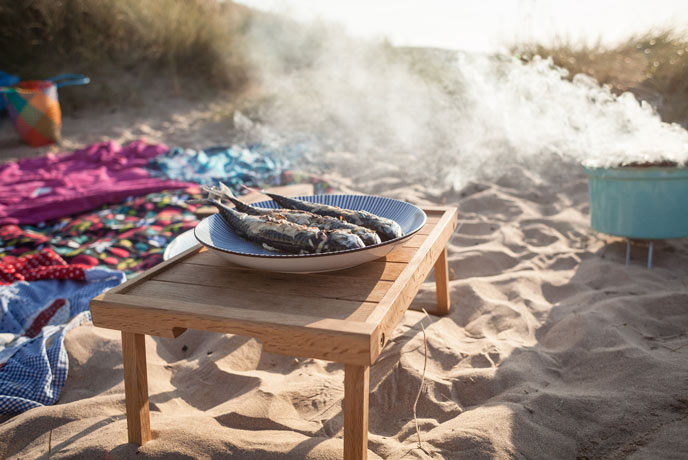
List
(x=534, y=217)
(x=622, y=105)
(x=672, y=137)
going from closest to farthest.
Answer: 1. (x=672, y=137)
2. (x=534, y=217)
3. (x=622, y=105)

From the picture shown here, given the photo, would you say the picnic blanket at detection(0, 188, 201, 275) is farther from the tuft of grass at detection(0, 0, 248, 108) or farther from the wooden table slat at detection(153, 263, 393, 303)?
the tuft of grass at detection(0, 0, 248, 108)

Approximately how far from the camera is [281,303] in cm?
143

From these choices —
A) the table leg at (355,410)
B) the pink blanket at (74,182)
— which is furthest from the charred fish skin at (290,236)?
the pink blanket at (74,182)

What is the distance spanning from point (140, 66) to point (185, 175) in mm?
5640

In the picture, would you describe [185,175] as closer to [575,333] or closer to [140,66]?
[575,333]

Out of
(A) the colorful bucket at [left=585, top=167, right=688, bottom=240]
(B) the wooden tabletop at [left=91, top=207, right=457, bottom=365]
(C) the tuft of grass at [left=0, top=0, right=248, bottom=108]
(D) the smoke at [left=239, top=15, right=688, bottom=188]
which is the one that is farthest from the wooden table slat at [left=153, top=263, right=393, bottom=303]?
(C) the tuft of grass at [left=0, top=0, right=248, bottom=108]

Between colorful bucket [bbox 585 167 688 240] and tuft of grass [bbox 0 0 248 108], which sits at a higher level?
tuft of grass [bbox 0 0 248 108]

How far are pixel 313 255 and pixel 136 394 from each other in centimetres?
77

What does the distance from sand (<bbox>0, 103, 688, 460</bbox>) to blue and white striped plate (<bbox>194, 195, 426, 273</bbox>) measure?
61 centimetres

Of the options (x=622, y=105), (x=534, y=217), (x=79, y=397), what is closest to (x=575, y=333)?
(x=534, y=217)

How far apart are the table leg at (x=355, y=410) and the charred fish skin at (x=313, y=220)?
42 cm

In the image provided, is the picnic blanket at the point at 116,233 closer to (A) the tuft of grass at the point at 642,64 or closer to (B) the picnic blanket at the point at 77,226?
(B) the picnic blanket at the point at 77,226

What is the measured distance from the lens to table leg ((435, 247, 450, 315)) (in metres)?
2.56

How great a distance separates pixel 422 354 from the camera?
218 centimetres
